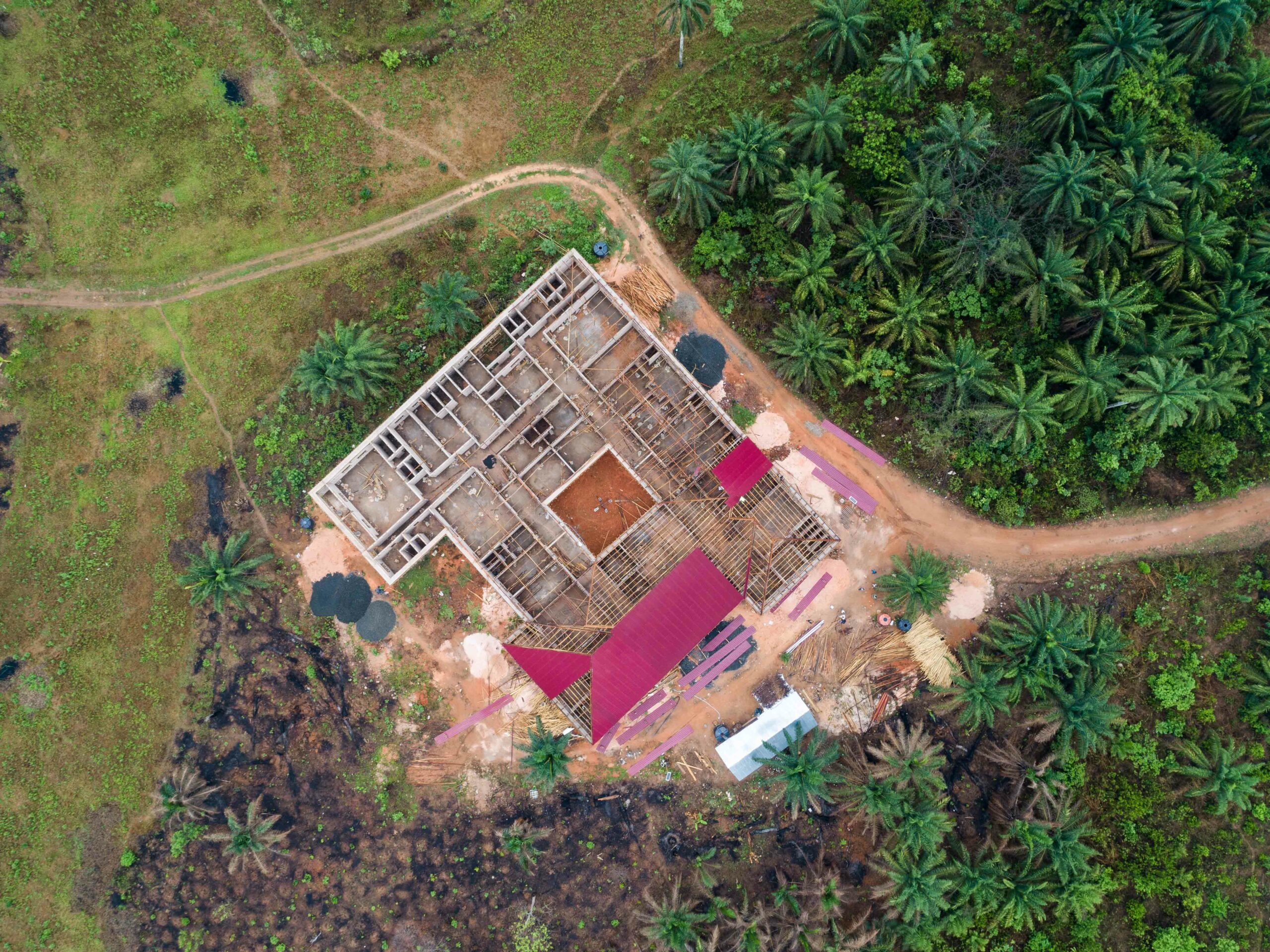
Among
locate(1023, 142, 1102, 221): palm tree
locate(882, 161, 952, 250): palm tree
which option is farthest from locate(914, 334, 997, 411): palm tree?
locate(1023, 142, 1102, 221): palm tree

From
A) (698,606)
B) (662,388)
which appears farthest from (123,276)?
(698,606)

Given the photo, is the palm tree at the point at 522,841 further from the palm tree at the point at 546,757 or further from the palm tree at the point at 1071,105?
the palm tree at the point at 1071,105

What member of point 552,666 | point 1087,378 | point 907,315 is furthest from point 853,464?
point 552,666

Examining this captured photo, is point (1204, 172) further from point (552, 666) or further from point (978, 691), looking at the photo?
point (552, 666)

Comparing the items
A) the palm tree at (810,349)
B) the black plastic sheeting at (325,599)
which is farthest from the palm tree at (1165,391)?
the black plastic sheeting at (325,599)

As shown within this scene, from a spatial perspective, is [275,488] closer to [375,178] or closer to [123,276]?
[123,276]
